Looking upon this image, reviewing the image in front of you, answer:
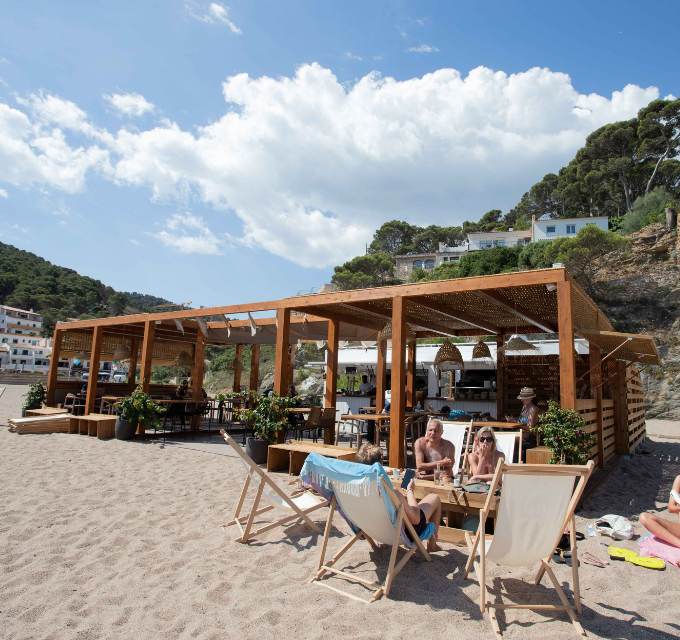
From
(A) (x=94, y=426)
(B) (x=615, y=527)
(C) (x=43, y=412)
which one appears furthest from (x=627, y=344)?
(C) (x=43, y=412)

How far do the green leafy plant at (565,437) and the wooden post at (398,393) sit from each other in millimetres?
1823

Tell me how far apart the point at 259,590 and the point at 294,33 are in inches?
309

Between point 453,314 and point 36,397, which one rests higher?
point 453,314

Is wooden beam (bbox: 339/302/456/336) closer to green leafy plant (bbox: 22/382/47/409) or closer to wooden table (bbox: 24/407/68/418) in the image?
wooden table (bbox: 24/407/68/418)

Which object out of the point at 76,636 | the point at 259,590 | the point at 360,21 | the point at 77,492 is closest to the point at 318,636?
the point at 259,590

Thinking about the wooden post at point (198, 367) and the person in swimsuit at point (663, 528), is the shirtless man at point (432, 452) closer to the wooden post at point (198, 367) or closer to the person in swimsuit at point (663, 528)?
the person in swimsuit at point (663, 528)

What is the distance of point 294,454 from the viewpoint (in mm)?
5730

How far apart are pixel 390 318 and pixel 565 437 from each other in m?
4.39

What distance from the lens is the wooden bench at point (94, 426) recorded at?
891 centimetres

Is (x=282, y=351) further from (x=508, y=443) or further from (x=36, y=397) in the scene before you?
(x=36, y=397)

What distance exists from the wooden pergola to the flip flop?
1.57 metres

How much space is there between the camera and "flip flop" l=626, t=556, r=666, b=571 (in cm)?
303

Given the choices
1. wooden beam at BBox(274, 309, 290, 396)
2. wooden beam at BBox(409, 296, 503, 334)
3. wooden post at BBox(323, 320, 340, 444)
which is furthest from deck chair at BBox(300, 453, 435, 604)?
wooden post at BBox(323, 320, 340, 444)

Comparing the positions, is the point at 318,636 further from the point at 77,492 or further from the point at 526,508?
the point at 77,492
